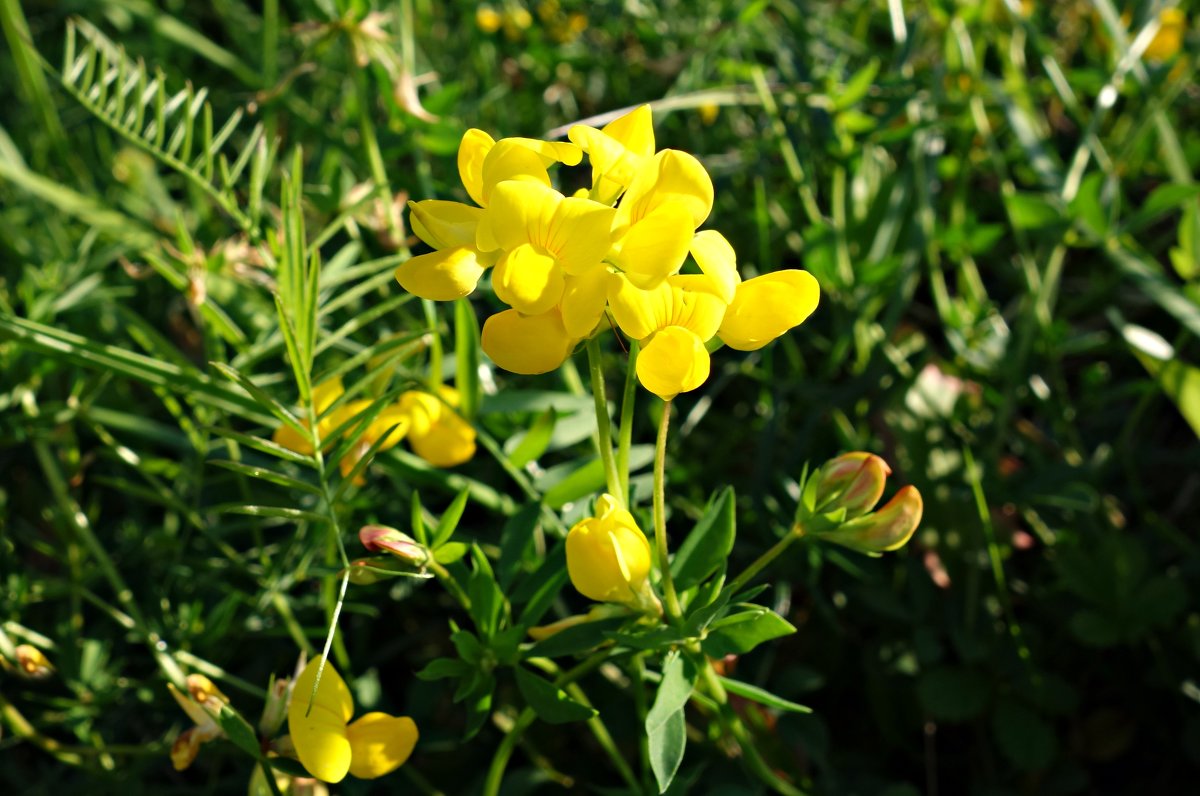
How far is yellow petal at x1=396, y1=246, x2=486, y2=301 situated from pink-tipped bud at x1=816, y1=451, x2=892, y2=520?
1.07ft

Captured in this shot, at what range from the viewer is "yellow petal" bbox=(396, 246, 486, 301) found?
0.79 meters

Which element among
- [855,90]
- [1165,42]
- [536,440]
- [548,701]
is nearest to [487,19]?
[855,90]

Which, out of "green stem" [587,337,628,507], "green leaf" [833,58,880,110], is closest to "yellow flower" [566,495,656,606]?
"green stem" [587,337,628,507]

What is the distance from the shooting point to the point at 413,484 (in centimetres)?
129

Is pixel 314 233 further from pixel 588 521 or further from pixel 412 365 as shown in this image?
pixel 588 521

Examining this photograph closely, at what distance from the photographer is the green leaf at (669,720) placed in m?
0.81

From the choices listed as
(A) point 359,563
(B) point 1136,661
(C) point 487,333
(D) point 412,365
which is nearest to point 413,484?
(D) point 412,365

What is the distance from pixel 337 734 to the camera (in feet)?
2.94

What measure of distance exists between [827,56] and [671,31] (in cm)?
27

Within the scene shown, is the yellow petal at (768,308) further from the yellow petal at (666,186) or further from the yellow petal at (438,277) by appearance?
the yellow petal at (438,277)

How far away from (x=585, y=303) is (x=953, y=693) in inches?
32.7

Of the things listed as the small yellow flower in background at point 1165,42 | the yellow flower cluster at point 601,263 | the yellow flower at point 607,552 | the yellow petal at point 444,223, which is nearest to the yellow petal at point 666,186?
the yellow flower cluster at point 601,263

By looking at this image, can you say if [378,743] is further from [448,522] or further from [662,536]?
[662,536]

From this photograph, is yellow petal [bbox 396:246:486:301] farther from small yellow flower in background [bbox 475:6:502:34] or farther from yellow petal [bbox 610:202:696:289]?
small yellow flower in background [bbox 475:6:502:34]
